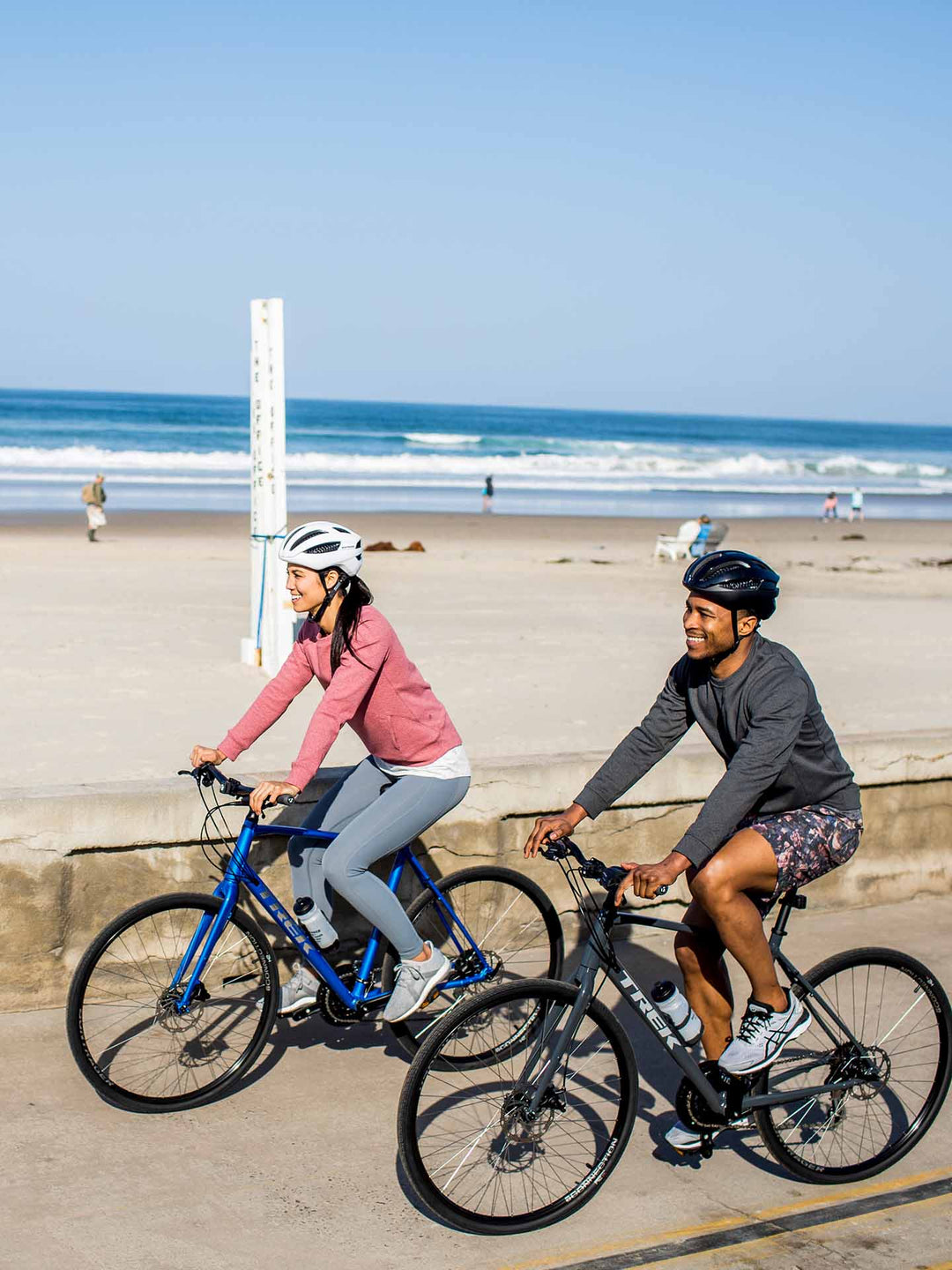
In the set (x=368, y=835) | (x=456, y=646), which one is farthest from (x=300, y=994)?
(x=456, y=646)

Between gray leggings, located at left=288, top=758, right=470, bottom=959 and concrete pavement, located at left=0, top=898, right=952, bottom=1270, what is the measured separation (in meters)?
0.64

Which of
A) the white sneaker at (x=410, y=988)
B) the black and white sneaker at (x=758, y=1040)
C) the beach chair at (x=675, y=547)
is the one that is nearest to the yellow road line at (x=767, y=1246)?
the black and white sneaker at (x=758, y=1040)

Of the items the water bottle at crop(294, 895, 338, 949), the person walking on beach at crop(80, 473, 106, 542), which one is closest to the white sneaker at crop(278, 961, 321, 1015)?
the water bottle at crop(294, 895, 338, 949)

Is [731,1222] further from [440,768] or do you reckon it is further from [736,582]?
[736,582]

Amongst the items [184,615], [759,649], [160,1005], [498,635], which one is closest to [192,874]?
[160,1005]

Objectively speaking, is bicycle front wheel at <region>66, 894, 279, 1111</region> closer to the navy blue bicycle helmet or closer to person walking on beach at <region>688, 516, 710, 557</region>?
the navy blue bicycle helmet

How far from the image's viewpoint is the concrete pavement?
3643mm

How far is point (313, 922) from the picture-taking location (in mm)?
4547

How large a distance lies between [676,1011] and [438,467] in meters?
64.5

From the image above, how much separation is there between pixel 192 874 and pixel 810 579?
15780 millimetres

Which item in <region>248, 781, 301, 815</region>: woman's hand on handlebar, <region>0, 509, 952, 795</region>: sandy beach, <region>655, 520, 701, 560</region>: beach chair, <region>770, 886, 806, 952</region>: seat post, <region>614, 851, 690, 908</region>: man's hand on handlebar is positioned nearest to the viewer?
<region>614, 851, 690, 908</region>: man's hand on handlebar

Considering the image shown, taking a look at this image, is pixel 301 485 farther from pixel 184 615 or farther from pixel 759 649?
pixel 759 649

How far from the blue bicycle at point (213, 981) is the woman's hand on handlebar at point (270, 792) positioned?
0.09 m

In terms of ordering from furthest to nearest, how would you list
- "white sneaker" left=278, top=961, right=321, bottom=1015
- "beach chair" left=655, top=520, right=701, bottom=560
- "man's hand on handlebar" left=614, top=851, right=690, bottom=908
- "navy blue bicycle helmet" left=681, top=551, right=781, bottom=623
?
"beach chair" left=655, top=520, right=701, bottom=560 → "white sneaker" left=278, top=961, right=321, bottom=1015 → "navy blue bicycle helmet" left=681, top=551, right=781, bottom=623 → "man's hand on handlebar" left=614, top=851, right=690, bottom=908
